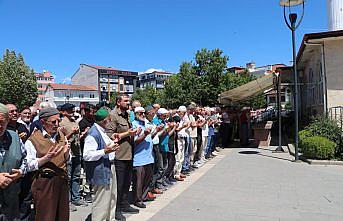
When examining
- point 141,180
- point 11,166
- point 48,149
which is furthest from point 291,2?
point 11,166

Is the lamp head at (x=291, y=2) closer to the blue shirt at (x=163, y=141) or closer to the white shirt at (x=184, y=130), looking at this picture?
the white shirt at (x=184, y=130)

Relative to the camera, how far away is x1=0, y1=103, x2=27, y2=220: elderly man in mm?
2839

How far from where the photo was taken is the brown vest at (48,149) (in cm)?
335

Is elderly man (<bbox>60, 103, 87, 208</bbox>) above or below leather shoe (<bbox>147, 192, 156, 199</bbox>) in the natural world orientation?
above

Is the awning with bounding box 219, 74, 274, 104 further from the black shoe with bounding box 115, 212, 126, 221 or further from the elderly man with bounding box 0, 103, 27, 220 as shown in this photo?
the elderly man with bounding box 0, 103, 27, 220

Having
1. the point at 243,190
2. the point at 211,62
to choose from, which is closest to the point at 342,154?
the point at 243,190

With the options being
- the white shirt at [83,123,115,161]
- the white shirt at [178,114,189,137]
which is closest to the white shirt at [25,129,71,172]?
the white shirt at [83,123,115,161]

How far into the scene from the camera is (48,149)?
3.38m

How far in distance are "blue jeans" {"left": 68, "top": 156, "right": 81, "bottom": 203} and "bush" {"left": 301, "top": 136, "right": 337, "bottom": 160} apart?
7.27 meters

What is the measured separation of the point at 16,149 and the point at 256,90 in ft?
48.6

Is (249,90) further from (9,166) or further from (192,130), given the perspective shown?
(9,166)

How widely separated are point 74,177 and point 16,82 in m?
27.5

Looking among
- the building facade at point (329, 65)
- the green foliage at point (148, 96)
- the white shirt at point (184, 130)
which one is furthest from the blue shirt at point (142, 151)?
the green foliage at point (148, 96)

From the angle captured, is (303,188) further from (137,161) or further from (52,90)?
(52,90)
